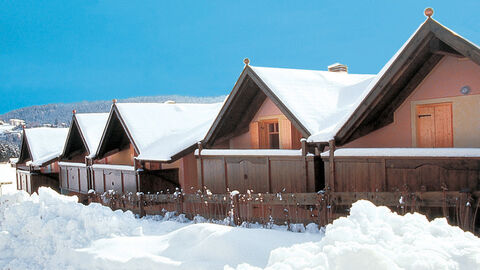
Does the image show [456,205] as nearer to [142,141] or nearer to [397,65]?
[397,65]

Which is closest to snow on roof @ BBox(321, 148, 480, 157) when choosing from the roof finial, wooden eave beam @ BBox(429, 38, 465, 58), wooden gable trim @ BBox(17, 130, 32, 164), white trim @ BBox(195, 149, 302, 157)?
white trim @ BBox(195, 149, 302, 157)

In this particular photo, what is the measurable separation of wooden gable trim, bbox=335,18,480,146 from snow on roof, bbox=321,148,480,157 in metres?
0.46

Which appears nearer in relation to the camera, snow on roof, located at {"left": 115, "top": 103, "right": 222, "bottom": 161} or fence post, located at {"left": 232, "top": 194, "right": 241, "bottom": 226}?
fence post, located at {"left": 232, "top": 194, "right": 241, "bottom": 226}

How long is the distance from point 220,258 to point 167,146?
1007 centimetres

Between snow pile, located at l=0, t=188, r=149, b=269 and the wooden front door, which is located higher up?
the wooden front door

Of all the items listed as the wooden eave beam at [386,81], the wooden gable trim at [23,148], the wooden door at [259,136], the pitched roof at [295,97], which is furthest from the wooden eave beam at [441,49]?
the wooden gable trim at [23,148]

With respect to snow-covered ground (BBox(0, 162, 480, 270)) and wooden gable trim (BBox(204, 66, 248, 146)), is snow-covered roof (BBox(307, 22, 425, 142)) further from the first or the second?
wooden gable trim (BBox(204, 66, 248, 146))

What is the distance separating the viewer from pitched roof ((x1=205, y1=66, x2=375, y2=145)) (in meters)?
Result: 12.4

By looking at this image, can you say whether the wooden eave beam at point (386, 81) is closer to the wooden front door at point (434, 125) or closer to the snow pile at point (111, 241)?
the wooden front door at point (434, 125)

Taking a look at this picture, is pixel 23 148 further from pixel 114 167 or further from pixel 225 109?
pixel 225 109

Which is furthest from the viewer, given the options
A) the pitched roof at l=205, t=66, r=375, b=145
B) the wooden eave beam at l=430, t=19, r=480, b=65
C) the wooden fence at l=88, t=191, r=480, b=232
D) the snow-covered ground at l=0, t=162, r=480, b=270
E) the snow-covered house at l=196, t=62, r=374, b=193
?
the pitched roof at l=205, t=66, r=375, b=145

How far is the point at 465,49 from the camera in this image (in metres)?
8.55

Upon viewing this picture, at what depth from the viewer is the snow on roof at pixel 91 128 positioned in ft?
72.4

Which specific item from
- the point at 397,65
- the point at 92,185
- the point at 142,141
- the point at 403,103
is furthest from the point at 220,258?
the point at 92,185
